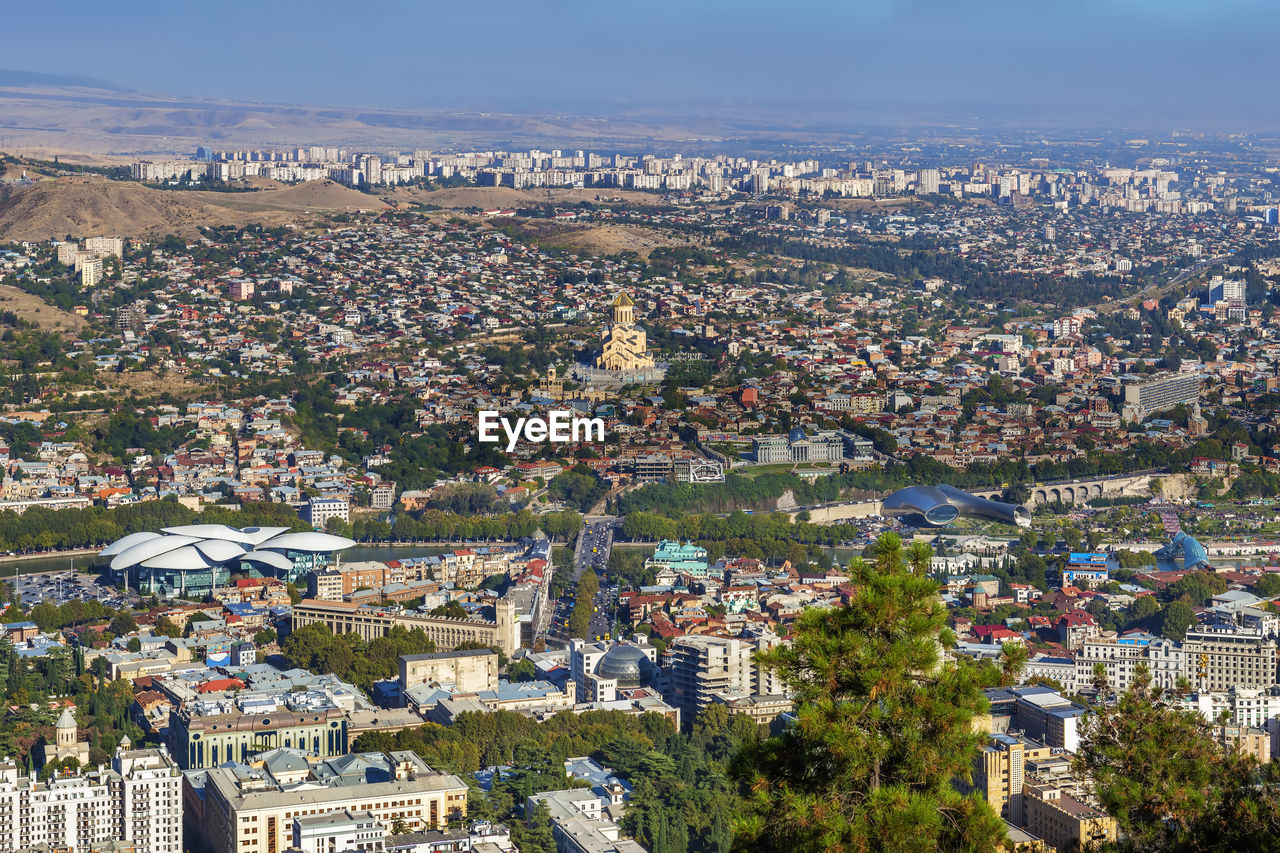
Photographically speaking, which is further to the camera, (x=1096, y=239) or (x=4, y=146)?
(x=4, y=146)

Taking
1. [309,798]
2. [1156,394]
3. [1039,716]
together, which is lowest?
[1156,394]

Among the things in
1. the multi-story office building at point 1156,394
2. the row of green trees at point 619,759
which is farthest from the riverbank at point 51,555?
the multi-story office building at point 1156,394

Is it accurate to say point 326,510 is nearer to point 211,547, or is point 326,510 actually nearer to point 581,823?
point 211,547

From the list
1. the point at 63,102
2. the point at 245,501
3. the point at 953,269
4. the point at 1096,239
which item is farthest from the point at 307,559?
the point at 63,102

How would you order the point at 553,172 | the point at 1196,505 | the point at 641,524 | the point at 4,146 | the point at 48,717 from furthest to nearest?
the point at 4,146
the point at 553,172
the point at 1196,505
the point at 641,524
the point at 48,717

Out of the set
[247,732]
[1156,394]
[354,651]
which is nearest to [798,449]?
[1156,394]

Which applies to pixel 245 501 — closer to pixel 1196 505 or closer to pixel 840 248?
pixel 1196 505

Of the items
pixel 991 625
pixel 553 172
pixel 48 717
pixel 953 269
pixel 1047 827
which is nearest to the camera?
pixel 1047 827
